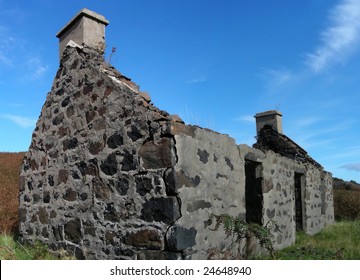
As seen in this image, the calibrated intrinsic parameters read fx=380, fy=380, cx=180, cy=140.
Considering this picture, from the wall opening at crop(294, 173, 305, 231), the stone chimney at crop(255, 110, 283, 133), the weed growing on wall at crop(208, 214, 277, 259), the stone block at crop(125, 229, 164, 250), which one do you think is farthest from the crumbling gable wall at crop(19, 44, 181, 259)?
the stone chimney at crop(255, 110, 283, 133)

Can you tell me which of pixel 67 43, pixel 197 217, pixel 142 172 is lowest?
pixel 197 217

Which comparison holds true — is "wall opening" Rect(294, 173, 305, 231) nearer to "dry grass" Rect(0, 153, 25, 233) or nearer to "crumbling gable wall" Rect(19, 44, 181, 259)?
"crumbling gable wall" Rect(19, 44, 181, 259)

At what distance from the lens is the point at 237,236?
570cm

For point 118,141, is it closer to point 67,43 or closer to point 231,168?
point 231,168

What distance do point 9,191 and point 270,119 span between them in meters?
9.39

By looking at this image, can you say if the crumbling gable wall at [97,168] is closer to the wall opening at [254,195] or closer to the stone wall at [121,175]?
the stone wall at [121,175]

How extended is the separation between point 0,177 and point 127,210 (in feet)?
42.0

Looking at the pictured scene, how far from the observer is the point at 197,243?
4.77 m

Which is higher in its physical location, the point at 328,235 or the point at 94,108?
the point at 94,108

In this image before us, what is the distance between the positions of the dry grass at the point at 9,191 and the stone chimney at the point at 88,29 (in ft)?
15.0

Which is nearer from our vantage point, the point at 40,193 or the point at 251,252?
the point at 251,252

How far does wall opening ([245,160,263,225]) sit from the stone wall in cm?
7
